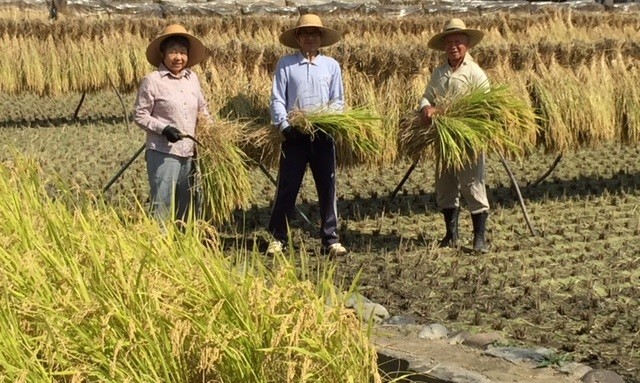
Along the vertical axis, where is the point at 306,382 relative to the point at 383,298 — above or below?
above

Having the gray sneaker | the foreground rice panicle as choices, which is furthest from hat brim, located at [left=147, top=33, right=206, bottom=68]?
the foreground rice panicle

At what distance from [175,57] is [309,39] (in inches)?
40.6

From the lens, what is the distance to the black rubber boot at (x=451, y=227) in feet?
27.9

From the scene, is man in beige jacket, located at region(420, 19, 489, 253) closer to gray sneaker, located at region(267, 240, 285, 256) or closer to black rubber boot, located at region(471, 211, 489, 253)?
black rubber boot, located at region(471, 211, 489, 253)

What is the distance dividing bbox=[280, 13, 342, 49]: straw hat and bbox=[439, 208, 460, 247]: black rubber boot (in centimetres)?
137

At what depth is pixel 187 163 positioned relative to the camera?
7.71m

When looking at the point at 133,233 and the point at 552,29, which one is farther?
the point at 552,29

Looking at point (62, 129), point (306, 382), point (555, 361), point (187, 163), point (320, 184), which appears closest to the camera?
point (306, 382)

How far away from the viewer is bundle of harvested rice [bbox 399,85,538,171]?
26.3ft

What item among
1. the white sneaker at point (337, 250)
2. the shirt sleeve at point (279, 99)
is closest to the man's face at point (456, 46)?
the shirt sleeve at point (279, 99)

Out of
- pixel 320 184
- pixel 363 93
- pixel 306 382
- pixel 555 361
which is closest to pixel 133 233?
pixel 306 382

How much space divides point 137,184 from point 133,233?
5.74 metres

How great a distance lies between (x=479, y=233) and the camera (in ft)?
27.3

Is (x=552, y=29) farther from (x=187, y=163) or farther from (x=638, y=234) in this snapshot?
(x=187, y=163)
